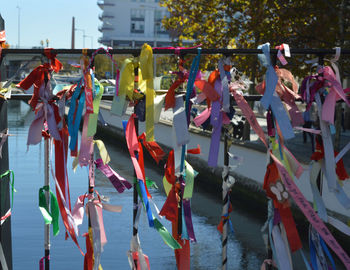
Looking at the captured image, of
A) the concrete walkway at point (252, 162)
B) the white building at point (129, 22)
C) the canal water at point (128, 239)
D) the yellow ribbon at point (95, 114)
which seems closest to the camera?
the yellow ribbon at point (95, 114)

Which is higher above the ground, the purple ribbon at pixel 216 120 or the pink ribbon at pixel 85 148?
the purple ribbon at pixel 216 120

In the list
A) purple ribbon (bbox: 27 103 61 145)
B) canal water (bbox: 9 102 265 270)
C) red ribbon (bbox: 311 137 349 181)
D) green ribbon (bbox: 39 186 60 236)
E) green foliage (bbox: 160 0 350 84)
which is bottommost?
canal water (bbox: 9 102 265 270)

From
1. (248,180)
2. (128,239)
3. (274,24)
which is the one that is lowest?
(128,239)

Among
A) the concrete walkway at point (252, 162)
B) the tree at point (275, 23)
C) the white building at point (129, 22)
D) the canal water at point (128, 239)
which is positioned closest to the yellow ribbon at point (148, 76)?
the concrete walkway at point (252, 162)

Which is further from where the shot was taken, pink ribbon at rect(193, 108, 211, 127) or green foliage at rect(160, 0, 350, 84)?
green foliage at rect(160, 0, 350, 84)

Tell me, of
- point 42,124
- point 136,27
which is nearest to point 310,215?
point 42,124

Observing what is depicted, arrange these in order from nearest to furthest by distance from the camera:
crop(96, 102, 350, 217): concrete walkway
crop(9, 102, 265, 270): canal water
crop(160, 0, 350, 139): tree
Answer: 1. crop(96, 102, 350, 217): concrete walkway
2. crop(9, 102, 265, 270): canal water
3. crop(160, 0, 350, 139): tree

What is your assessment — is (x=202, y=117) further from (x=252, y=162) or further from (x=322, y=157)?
(x=252, y=162)

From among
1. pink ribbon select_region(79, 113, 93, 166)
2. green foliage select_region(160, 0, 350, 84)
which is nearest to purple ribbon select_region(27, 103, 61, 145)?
pink ribbon select_region(79, 113, 93, 166)

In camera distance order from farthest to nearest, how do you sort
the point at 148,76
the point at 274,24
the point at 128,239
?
the point at 274,24 → the point at 128,239 → the point at 148,76

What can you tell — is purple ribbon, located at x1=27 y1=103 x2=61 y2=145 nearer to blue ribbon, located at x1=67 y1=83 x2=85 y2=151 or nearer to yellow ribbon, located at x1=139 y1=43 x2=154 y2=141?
blue ribbon, located at x1=67 y1=83 x2=85 y2=151

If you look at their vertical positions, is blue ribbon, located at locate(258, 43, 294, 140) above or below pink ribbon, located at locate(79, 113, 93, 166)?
above

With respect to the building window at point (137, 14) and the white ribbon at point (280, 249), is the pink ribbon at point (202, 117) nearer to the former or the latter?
the white ribbon at point (280, 249)

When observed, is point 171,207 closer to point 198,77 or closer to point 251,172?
point 198,77
